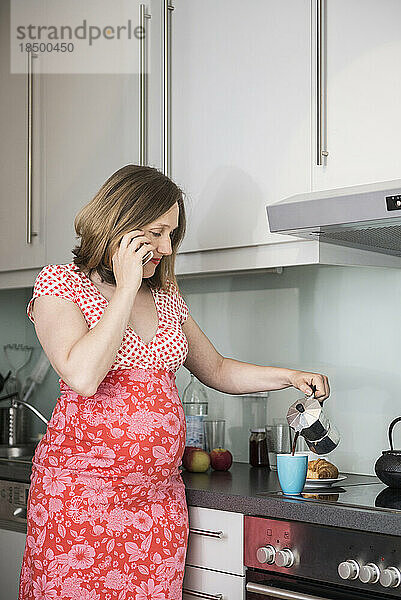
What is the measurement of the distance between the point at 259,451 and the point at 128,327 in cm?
76

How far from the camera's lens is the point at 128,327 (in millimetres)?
2111

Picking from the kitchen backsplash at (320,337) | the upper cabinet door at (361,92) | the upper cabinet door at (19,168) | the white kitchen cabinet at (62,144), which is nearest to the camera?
the upper cabinet door at (361,92)

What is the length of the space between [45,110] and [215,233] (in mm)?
902

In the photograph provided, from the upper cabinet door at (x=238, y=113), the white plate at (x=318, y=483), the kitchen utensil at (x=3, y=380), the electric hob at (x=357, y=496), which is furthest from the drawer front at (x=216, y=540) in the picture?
the kitchen utensil at (x=3, y=380)

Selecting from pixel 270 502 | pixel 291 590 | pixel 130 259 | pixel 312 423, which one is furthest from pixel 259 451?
pixel 130 259

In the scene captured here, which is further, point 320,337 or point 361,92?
point 320,337

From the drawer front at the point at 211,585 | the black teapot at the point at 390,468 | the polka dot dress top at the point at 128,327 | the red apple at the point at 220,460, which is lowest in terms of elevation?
the drawer front at the point at 211,585

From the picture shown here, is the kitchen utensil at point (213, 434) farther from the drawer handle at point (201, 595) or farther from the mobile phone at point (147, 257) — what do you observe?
the mobile phone at point (147, 257)

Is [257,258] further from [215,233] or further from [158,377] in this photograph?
[158,377]

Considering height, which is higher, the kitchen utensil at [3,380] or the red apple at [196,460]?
the kitchen utensil at [3,380]

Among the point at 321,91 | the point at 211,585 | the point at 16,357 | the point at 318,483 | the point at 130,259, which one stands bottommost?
the point at 211,585

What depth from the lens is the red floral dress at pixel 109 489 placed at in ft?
6.62

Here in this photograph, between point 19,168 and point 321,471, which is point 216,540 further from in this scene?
point 19,168

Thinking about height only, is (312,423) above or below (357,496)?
above
